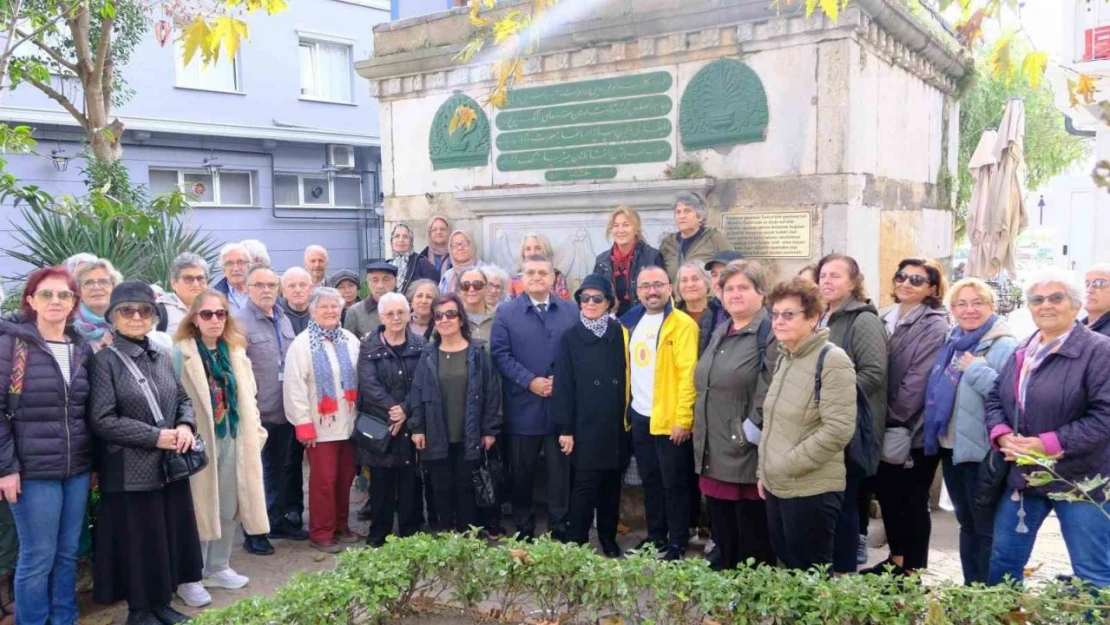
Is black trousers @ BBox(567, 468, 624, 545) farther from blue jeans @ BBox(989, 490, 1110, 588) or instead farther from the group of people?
blue jeans @ BBox(989, 490, 1110, 588)

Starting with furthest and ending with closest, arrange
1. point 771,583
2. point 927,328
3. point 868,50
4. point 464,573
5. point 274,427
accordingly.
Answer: point 868,50 → point 274,427 → point 927,328 → point 464,573 → point 771,583

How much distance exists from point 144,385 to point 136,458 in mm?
348

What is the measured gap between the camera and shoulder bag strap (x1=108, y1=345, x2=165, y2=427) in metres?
4.00

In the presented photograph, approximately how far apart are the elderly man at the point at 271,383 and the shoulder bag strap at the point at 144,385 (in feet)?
3.96

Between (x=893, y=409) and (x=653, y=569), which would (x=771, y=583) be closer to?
(x=653, y=569)

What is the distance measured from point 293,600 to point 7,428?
1582mm

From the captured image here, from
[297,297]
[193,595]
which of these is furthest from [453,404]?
[193,595]

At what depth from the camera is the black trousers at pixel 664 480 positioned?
4.63 meters

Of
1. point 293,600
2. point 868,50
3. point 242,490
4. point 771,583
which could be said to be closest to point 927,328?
point 771,583

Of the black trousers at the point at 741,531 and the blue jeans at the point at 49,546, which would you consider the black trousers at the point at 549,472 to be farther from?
the blue jeans at the point at 49,546

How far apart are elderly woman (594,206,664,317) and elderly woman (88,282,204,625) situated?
289cm

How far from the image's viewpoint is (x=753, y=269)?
4227 millimetres

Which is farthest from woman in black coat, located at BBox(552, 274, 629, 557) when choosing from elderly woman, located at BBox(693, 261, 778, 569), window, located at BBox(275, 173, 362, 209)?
window, located at BBox(275, 173, 362, 209)

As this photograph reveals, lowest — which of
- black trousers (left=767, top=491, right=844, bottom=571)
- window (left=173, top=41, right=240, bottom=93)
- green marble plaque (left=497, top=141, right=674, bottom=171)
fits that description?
black trousers (left=767, top=491, right=844, bottom=571)
